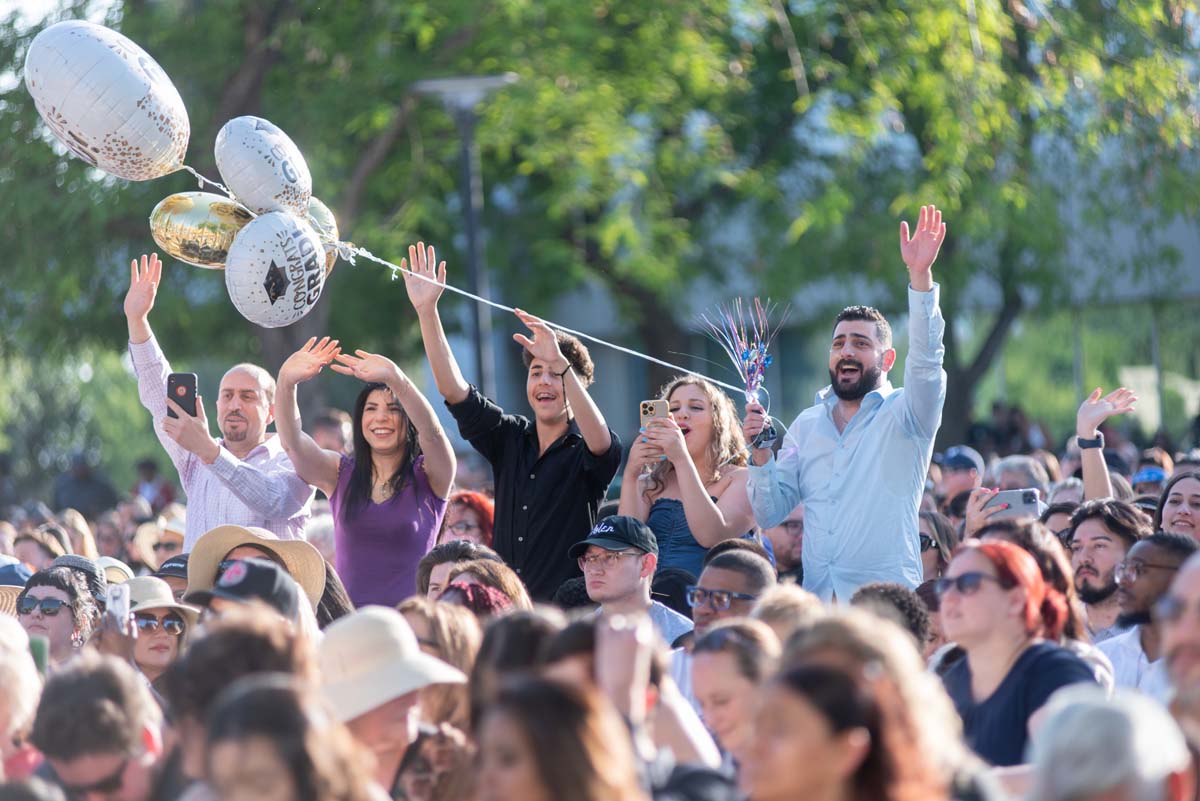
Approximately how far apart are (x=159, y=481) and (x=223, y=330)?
221 cm

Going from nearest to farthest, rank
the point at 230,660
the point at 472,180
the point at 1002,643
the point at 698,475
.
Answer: the point at 230,660 < the point at 1002,643 < the point at 698,475 < the point at 472,180

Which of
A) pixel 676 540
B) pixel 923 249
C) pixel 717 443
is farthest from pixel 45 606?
pixel 923 249

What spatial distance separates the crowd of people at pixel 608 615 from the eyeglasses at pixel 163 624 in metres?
0.01

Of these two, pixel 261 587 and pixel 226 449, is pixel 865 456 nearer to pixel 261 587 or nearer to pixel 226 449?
pixel 261 587

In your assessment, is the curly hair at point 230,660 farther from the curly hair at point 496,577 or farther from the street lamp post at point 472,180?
the street lamp post at point 472,180

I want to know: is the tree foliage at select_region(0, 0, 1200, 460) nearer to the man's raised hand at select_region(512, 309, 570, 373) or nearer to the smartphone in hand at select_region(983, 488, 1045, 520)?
the smartphone in hand at select_region(983, 488, 1045, 520)

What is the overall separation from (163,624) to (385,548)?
3.69 ft

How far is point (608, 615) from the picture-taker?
5.49 meters

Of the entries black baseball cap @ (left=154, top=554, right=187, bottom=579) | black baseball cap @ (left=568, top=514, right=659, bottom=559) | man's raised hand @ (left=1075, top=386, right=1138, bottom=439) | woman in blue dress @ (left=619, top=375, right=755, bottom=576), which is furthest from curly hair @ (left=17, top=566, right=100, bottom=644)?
man's raised hand @ (left=1075, top=386, right=1138, bottom=439)

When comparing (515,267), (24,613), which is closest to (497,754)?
(24,613)

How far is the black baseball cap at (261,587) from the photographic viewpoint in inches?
189

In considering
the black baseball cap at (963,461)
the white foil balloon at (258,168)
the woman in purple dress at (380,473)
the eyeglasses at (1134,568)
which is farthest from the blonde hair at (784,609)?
the black baseball cap at (963,461)

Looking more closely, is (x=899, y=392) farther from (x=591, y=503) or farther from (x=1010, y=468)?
(x=1010, y=468)

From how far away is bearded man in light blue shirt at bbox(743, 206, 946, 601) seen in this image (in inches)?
237
